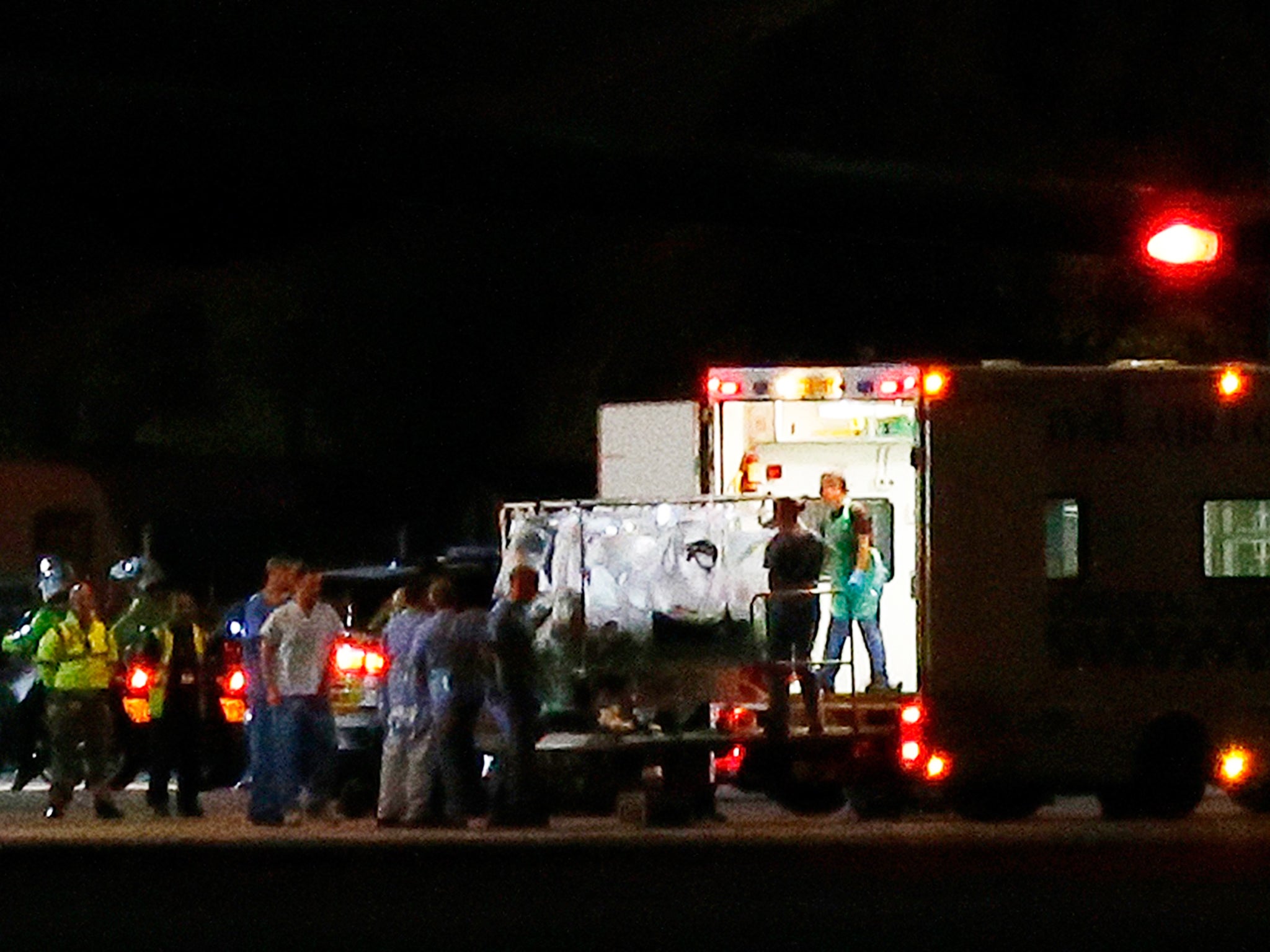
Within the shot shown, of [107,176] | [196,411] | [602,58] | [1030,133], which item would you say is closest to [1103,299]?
[1030,133]

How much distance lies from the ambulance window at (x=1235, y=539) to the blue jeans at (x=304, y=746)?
5658 millimetres

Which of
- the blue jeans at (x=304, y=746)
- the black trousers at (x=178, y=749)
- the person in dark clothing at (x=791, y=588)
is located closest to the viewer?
the person in dark clothing at (x=791, y=588)

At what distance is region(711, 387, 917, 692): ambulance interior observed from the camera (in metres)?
23.7

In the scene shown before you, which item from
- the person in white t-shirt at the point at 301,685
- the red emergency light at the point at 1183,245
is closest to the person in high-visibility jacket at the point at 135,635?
the person in white t-shirt at the point at 301,685

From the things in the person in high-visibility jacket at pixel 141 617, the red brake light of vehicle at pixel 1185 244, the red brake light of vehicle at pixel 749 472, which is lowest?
the person in high-visibility jacket at pixel 141 617

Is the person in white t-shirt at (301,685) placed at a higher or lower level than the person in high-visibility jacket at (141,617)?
lower

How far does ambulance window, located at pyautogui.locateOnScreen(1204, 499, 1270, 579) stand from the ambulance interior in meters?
3.00

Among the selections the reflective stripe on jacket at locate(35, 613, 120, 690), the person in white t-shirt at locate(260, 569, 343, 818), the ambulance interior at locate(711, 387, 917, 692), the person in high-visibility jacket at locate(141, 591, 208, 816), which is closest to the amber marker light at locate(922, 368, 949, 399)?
the ambulance interior at locate(711, 387, 917, 692)

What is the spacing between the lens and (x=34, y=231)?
50750 mm

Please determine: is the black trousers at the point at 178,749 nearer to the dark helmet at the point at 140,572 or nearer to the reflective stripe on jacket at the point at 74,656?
the reflective stripe on jacket at the point at 74,656

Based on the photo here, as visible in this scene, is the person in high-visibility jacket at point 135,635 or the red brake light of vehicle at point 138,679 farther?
the red brake light of vehicle at point 138,679

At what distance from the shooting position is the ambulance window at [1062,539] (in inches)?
817

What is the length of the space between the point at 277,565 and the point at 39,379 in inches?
1129

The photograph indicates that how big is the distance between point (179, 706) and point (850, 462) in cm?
507
